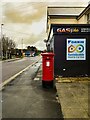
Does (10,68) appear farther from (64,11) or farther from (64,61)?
(64,11)

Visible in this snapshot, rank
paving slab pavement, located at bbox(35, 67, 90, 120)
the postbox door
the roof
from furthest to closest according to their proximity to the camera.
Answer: the roof
the postbox door
paving slab pavement, located at bbox(35, 67, 90, 120)

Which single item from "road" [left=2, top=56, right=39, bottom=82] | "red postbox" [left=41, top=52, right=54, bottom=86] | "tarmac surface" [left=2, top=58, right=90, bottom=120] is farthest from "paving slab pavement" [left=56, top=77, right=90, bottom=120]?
"road" [left=2, top=56, right=39, bottom=82]

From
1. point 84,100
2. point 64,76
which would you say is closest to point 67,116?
point 84,100

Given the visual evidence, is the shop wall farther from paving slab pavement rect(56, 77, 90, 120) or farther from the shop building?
paving slab pavement rect(56, 77, 90, 120)

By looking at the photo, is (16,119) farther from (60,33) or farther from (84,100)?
(60,33)

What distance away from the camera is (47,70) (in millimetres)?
12812

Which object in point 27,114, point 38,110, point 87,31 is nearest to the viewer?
point 27,114

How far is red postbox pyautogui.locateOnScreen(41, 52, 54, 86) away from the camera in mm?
12468

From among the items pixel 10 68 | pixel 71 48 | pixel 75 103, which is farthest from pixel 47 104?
pixel 10 68

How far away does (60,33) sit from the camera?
15672 mm

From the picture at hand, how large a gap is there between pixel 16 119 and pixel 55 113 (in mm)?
1131

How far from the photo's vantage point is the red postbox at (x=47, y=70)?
12.5 meters

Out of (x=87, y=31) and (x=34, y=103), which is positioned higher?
(x=87, y=31)

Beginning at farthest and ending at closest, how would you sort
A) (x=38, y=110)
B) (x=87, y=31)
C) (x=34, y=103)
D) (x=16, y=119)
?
(x=87, y=31), (x=34, y=103), (x=38, y=110), (x=16, y=119)
